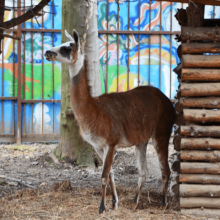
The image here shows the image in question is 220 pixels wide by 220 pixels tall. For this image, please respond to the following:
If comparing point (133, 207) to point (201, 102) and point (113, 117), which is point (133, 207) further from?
point (201, 102)

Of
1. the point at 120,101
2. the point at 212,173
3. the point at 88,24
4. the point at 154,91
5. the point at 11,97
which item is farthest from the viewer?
the point at 11,97

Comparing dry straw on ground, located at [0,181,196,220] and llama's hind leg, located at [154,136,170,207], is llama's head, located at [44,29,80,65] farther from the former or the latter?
dry straw on ground, located at [0,181,196,220]

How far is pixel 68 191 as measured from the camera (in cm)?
665

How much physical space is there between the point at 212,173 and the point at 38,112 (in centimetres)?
827

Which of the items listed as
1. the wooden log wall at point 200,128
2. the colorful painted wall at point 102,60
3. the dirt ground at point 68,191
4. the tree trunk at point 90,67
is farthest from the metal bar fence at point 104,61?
the wooden log wall at point 200,128

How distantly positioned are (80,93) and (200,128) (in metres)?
1.73

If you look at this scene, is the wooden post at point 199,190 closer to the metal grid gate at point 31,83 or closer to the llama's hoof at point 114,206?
the llama's hoof at point 114,206

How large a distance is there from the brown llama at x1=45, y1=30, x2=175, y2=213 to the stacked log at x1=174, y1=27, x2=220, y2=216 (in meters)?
0.63

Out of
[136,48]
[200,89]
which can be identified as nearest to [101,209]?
[200,89]

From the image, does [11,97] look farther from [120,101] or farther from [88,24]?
[120,101]

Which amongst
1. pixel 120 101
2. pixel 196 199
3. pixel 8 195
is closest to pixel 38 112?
pixel 8 195

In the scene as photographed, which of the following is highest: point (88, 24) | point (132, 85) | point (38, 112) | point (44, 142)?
point (88, 24)

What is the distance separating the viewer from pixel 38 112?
41.6 feet

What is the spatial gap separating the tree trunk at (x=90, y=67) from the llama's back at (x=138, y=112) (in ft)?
8.81
